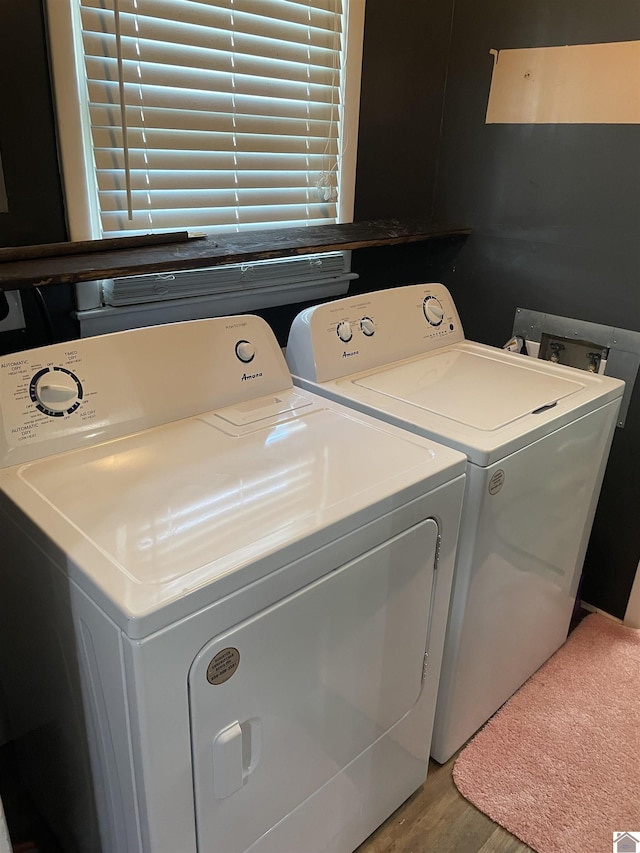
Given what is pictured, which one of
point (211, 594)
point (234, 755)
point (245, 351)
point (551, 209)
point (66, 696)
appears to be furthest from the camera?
point (551, 209)

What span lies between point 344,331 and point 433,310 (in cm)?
37

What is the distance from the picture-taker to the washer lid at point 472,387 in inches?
Result: 56.2

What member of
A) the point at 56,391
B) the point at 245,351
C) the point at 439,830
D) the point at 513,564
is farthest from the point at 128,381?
the point at 439,830

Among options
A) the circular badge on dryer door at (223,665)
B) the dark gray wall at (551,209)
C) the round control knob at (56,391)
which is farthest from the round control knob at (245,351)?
the dark gray wall at (551,209)

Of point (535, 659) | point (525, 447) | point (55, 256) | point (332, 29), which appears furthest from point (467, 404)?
point (332, 29)

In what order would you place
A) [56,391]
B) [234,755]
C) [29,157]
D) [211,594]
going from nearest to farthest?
[211,594] → [234,755] → [56,391] → [29,157]

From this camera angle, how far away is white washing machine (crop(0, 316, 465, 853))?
34.8 inches

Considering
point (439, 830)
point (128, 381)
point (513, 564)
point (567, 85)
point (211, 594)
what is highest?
point (567, 85)

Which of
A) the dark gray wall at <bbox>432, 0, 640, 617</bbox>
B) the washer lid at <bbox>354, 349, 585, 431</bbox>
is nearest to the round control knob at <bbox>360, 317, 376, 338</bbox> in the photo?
the washer lid at <bbox>354, 349, 585, 431</bbox>

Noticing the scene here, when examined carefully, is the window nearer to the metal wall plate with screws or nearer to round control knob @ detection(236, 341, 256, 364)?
round control knob @ detection(236, 341, 256, 364)

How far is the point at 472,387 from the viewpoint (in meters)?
1.59

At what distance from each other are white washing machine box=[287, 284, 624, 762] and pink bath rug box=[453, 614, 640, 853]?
66mm

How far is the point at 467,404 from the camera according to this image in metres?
1.48

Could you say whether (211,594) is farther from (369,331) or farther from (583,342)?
(583,342)
